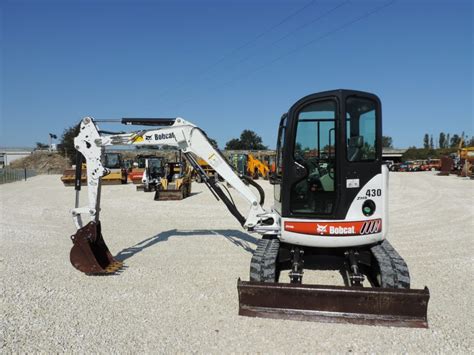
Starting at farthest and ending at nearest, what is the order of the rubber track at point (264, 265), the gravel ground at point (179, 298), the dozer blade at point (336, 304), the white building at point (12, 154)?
1. the white building at point (12, 154)
2. the rubber track at point (264, 265)
3. the dozer blade at point (336, 304)
4. the gravel ground at point (179, 298)

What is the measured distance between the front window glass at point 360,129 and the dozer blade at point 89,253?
4.11m

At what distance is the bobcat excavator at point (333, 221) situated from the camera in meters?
3.91

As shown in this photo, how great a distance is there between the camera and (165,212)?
12.3m

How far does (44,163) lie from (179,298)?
232ft

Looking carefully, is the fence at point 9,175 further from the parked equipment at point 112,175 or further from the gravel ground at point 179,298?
the gravel ground at point 179,298

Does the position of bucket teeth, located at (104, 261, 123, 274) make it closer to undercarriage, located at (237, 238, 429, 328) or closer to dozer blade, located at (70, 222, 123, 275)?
dozer blade, located at (70, 222, 123, 275)

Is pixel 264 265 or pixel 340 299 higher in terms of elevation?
pixel 264 265

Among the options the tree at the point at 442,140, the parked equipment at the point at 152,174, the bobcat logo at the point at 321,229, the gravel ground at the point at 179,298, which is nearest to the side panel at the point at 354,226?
the bobcat logo at the point at 321,229

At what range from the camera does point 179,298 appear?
15.5 feet

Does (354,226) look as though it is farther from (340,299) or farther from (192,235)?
(192,235)

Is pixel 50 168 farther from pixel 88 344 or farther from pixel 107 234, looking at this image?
pixel 88 344

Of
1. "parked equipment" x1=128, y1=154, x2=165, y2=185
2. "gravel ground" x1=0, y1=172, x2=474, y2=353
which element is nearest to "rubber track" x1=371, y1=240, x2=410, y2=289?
"gravel ground" x1=0, y1=172, x2=474, y2=353

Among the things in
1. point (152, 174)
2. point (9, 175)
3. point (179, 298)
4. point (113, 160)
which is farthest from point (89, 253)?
point (9, 175)

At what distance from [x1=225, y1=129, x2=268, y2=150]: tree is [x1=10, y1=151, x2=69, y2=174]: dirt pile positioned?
146ft
